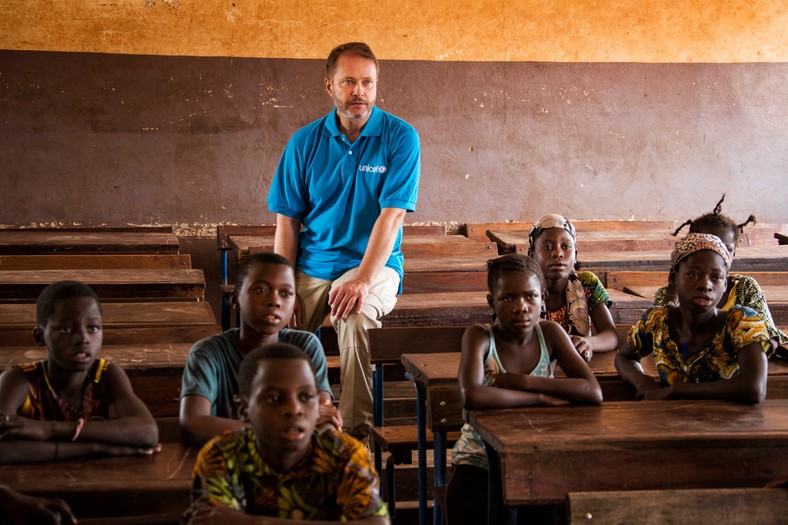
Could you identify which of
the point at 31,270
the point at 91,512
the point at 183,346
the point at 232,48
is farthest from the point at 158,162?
the point at 91,512

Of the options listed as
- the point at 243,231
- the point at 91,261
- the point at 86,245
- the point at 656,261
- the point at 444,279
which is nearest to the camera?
the point at 444,279

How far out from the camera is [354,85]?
12.7 ft

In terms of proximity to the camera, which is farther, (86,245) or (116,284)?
(86,245)

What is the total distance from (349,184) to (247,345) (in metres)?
1.54

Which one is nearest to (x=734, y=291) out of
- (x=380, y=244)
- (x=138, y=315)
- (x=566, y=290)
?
(x=566, y=290)

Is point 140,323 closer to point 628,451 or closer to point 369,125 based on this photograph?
point 369,125

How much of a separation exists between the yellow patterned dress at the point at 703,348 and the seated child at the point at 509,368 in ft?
1.18

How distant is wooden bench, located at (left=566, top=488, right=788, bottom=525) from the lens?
6.89 feet

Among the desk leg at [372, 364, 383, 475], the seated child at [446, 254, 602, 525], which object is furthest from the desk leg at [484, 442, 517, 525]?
the desk leg at [372, 364, 383, 475]

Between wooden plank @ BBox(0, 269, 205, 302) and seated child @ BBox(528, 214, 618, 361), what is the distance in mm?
1607

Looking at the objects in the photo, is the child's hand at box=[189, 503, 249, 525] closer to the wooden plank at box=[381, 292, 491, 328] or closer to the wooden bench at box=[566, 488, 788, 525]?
the wooden bench at box=[566, 488, 788, 525]

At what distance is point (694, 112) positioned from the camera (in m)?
7.25

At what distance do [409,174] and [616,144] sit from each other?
364cm

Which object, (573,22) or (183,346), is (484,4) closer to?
(573,22)
